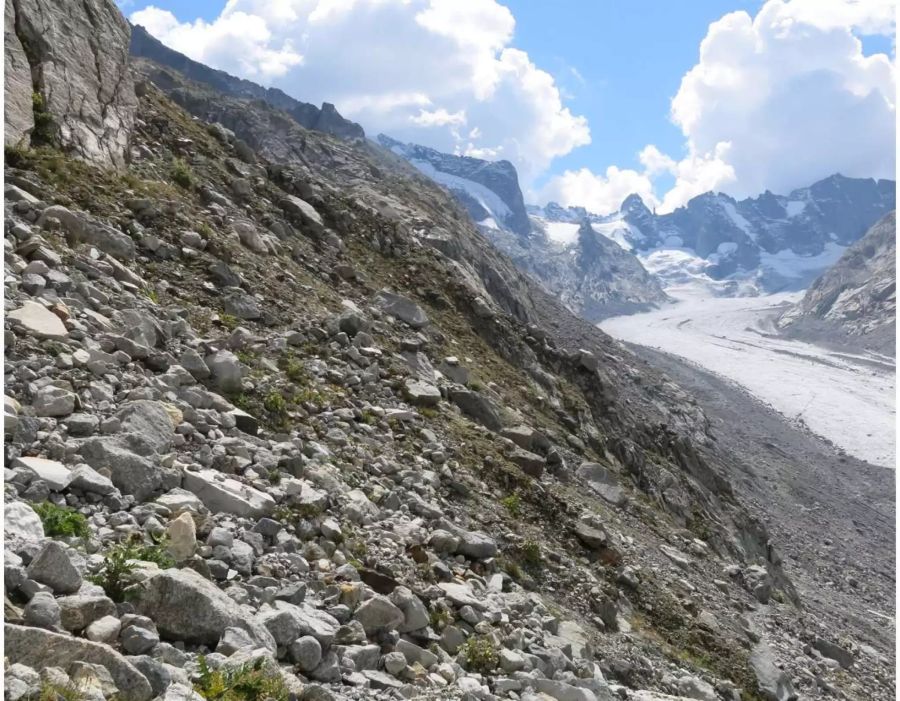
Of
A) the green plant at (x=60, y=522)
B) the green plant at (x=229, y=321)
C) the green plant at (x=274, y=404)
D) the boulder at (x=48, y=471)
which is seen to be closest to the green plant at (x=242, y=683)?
the green plant at (x=60, y=522)

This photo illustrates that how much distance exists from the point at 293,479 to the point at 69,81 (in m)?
12.3

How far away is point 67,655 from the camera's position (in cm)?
418

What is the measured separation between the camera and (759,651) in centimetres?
1242

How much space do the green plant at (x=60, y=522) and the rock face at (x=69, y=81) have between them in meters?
9.42

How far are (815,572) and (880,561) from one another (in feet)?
44.8

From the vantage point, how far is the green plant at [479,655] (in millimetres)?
6777

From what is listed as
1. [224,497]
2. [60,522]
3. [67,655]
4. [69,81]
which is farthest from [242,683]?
[69,81]

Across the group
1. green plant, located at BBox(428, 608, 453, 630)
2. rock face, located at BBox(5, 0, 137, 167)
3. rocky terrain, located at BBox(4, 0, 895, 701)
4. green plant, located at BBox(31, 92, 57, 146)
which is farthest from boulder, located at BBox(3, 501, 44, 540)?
green plant, located at BBox(31, 92, 57, 146)

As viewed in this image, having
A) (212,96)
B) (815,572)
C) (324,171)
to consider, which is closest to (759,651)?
(815,572)

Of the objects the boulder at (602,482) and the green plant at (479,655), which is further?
the boulder at (602,482)

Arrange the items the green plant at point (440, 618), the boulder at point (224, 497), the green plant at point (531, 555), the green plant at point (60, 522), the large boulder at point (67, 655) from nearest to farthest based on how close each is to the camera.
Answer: the large boulder at point (67, 655) → the green plant at point (60, 522) → the boulder at point (224, 497) → the green plant at point (440, 618) → the green plant at point (531, 555)

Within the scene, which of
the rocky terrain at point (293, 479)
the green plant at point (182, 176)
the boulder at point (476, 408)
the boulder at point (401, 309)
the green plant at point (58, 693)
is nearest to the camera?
the green plant at point (58, 693)

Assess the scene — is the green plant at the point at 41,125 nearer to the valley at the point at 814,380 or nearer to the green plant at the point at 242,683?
the green plant at the point at 242,683

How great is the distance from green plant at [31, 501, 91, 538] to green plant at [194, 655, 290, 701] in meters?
1.54
